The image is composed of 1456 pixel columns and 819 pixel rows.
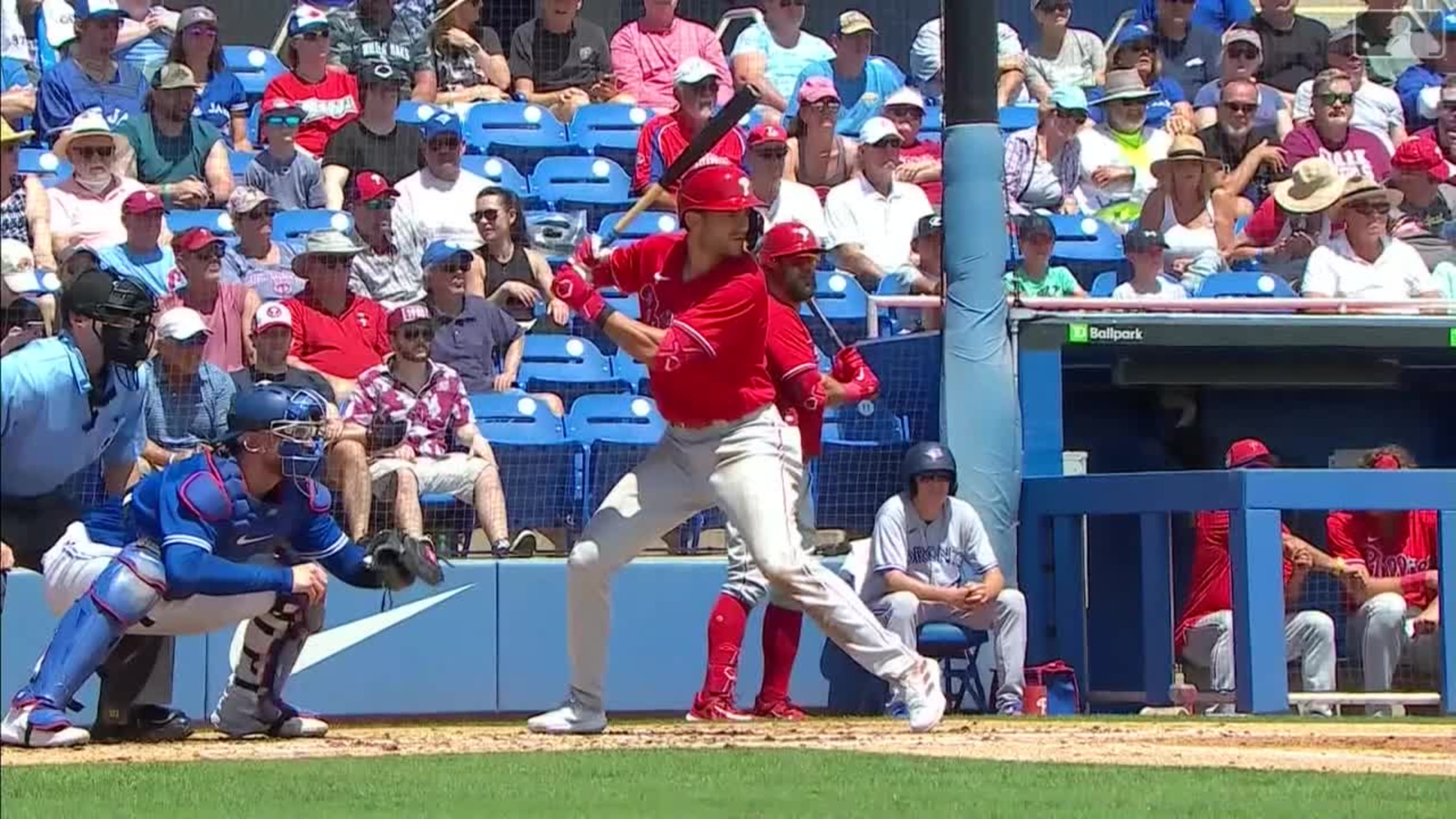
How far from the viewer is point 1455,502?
1009 centimetres

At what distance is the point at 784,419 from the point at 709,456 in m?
1.20

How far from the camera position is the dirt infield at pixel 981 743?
7.01 meters

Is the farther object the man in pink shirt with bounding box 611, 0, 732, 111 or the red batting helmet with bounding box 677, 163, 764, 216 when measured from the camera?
the man in pink shirt with bounding box 611, 0, 732, 111

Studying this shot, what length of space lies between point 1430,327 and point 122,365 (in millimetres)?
6773

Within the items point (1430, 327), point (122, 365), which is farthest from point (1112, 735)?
point (1430, 327)

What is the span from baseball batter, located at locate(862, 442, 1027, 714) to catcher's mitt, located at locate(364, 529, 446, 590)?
2696mm

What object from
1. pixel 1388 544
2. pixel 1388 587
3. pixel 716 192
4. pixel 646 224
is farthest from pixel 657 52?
pixel 716 192

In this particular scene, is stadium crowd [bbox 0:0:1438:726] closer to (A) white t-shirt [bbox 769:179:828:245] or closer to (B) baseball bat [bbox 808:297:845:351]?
(A) white t-shirt [bbox 769:179:828:245]

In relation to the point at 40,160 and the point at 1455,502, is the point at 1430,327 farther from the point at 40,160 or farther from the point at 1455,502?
the point at 40,160

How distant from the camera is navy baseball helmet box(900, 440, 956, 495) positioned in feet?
32.8

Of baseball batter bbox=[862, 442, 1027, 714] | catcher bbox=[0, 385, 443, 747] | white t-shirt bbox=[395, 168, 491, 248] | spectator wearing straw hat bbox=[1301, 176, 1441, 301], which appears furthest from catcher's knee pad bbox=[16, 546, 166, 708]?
spectator wearing straw hat bbox=[1301, 176, 1441, 301]

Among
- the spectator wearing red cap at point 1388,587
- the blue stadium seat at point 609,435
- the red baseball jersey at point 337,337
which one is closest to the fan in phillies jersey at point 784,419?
the blue stadium seat at point 609,435

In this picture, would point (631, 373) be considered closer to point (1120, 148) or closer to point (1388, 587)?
point (1388, 587)

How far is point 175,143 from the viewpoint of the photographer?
11.9m
